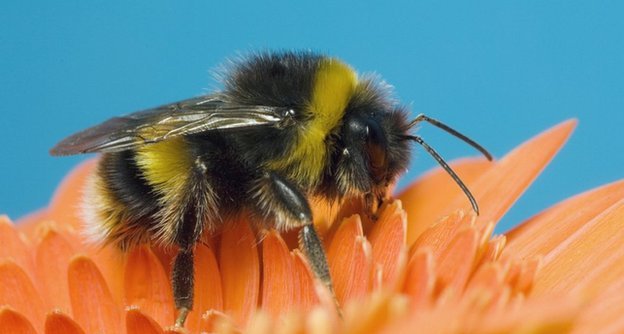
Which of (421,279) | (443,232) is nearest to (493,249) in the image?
(443,232)

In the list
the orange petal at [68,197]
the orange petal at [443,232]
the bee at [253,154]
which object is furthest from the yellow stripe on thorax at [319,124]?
the orange petal at [68,197]

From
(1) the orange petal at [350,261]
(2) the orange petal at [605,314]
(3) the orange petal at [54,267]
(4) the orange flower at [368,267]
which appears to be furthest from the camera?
(3) the orange petal at [54,267]

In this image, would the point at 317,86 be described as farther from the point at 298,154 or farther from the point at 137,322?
the point at 137,322

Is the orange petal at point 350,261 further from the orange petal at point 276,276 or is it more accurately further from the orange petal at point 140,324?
the orange petal at point 140,324

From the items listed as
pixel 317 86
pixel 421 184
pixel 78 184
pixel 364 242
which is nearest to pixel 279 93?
pixel 317 86

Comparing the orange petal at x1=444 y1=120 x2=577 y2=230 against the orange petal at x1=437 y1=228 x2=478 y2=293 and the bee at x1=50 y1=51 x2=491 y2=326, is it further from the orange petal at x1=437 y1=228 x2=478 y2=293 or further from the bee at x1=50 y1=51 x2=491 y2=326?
the orange petal at x1=437 y1=228 x2=478 y2=293

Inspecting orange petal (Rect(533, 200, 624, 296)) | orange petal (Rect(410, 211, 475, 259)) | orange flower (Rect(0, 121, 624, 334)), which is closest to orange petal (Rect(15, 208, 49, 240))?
orange flower (Rect(0, 121, 624, 334))
